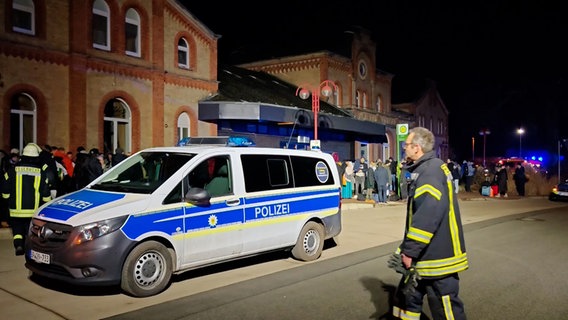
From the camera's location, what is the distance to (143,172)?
6863 mm

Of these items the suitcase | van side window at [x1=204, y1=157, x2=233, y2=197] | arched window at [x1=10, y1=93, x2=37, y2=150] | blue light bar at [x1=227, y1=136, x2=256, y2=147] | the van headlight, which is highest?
arched window at [x1=10, y1=93, x2=37, y2=150]

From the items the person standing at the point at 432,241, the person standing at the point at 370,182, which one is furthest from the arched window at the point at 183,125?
the person standing at the point at 432,241

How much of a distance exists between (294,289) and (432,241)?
297 cm

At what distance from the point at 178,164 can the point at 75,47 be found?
11492mm

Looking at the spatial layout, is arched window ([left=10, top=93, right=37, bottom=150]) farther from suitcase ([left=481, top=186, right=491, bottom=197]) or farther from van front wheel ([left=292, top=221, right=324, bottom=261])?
suitcase ([left=481, top=186, right=491, bottom=197])

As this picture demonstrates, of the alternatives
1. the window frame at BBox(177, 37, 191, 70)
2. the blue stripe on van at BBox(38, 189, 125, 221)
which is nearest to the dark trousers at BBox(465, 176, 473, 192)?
the window frame at BBox(177, 37, 191, 70)

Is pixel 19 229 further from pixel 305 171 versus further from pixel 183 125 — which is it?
pixel 183 125

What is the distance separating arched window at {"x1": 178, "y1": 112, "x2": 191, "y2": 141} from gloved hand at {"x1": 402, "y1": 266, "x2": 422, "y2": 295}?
16.9 metres

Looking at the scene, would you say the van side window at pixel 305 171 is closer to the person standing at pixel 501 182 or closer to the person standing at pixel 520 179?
the person standing at pixel 501 182

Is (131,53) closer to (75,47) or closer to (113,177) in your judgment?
(75,47)

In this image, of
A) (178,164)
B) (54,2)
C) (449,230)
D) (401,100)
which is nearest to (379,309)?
(449,230)

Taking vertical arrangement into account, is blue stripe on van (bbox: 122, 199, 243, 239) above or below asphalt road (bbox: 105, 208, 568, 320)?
above

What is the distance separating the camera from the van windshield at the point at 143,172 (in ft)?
21.1

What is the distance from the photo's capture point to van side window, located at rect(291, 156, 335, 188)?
8188mm
